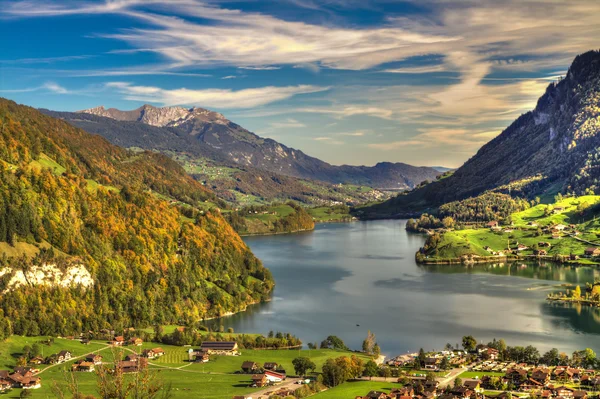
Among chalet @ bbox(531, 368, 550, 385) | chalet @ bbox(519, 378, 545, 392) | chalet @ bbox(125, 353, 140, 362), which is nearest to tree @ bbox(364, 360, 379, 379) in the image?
chalet @ bbox(519, 378, 545, 392)

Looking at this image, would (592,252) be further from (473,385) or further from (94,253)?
(94,253)

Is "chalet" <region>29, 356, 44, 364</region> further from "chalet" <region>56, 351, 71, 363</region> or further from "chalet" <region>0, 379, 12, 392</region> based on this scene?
"chalet" <region>0, 379, 12, 392</region>

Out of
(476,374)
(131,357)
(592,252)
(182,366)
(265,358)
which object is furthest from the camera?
(592,252)

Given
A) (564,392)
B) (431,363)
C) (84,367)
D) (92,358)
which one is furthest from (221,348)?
(564,392)

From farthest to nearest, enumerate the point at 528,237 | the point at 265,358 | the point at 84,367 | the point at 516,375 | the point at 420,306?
1. the point at 528,237
2. the point at 420,306
3. the point at 265,358
4. the point at 84,367
5. the point at 516,375

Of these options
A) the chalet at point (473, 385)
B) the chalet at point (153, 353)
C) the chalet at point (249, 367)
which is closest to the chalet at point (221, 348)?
the chalet at point (153, 353)

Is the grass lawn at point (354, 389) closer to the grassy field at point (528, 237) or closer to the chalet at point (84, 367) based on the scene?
the chalet at point (84, 367)
